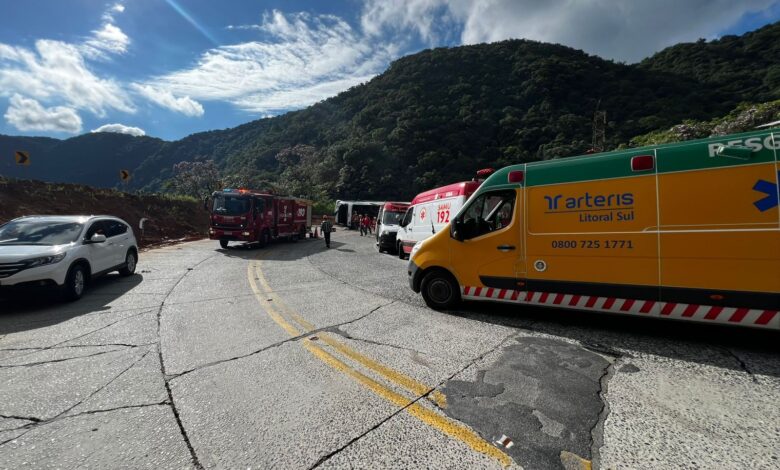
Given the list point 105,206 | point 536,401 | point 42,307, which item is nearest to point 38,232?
point 42,307

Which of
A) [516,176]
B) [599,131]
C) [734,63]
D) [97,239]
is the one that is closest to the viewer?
[516,176]

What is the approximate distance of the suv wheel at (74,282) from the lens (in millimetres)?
6578

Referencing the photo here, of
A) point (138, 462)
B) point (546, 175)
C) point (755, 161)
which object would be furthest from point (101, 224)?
point (755, 161)

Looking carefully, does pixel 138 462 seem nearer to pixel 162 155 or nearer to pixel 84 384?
pixel 84 384

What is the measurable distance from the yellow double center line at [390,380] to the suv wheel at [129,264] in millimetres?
6050

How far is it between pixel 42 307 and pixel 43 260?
860 mm

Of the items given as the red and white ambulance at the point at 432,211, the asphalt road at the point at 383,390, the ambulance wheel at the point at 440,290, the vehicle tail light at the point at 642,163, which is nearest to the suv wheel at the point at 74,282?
the asphalt road at the point at 383,390

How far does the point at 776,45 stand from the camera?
228ft

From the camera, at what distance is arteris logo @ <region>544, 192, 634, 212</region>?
4.53 metres

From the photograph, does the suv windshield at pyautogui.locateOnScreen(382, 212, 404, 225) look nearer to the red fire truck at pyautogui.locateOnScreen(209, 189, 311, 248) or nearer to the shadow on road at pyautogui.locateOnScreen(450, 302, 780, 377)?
the red fire truck at pyautogui.locateOnScreen(209, 189, 311, 248)

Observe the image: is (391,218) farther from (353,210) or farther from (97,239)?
(353,210)

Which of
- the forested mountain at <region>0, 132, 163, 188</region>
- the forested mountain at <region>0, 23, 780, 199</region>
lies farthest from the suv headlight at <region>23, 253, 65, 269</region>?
the forested mountain at <region>0, 132, 163, 188</region>

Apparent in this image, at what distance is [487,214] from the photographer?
5.73 meters

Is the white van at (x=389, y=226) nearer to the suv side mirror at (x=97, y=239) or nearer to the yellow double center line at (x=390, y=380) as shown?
the suv side mirror at (x=97, y=239)
